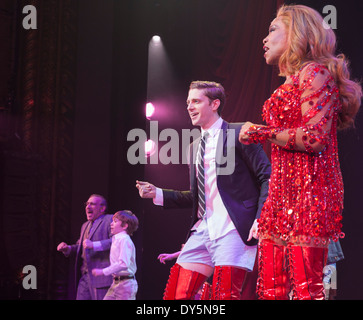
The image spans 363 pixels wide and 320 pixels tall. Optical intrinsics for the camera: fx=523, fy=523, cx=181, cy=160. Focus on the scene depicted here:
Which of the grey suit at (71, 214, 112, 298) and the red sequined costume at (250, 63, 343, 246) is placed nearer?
the red sequined costume at (250, 63, 343, 246)

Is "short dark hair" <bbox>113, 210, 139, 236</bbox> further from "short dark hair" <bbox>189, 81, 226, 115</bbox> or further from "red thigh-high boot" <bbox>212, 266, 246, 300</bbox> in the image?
"red thigh-high boot" <bbox>212, 266, 246, 300</bbox>

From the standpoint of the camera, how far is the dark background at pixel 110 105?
14.5ft

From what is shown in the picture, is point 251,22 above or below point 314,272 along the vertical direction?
above

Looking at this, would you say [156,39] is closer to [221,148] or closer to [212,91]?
[212,91]

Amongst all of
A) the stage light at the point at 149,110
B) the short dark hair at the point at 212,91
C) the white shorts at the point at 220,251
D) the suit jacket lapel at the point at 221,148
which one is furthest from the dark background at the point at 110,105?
the white shorts at the point at 220,251

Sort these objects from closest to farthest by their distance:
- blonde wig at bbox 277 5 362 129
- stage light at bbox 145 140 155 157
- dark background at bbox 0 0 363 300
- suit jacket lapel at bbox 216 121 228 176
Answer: blonde wig at bbox 277 5 362 129
suit jacket lapel at bbox 216 121 228 176
dark background at bbox 0 0 363 300
stage light at bbox 145 140 155 157

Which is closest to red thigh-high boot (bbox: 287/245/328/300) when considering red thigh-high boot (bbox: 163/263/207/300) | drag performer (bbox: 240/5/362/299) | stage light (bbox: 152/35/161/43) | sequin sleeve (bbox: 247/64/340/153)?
drag performer (bbox: 240/5/362/299)

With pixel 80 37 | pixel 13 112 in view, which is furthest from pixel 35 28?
pixel 13 112

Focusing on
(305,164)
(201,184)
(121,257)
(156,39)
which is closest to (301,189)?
(305,164)

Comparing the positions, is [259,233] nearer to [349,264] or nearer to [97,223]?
[349,264]

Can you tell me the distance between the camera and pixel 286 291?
80.9 inches

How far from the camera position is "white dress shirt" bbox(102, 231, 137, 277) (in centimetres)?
461

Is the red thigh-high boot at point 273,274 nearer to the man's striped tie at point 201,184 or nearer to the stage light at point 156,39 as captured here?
the man's striped tie at point 201,184

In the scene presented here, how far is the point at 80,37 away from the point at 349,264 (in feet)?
10.9
